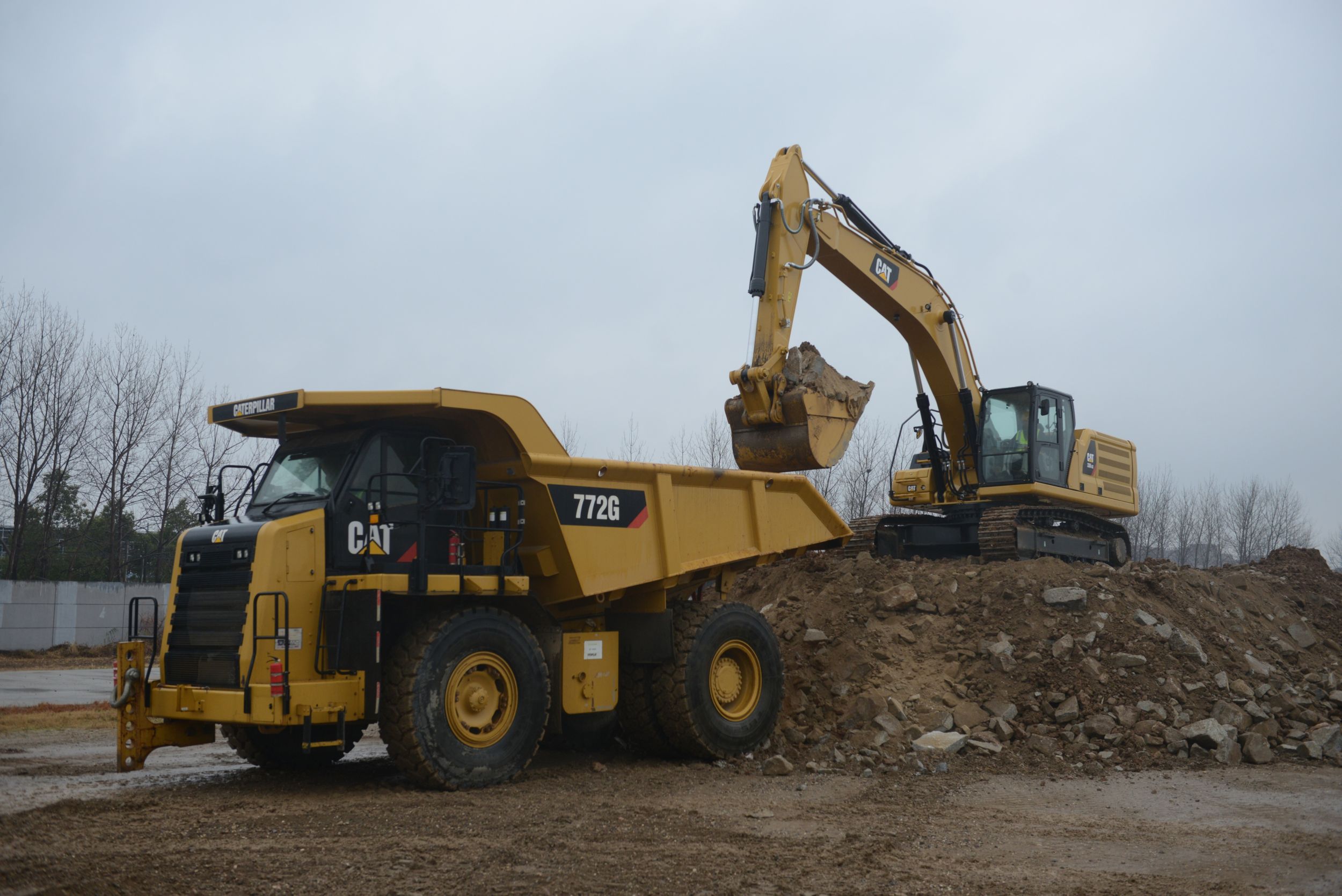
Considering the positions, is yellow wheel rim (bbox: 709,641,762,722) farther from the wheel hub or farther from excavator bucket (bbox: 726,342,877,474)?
excavator bucket (bbox: 726,342,877,474)

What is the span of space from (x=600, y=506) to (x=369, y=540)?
1964 millimetres

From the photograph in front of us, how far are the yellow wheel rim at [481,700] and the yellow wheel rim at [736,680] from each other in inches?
89.9

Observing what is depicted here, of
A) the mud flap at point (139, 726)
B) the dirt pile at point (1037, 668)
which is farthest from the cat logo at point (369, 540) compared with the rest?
the dirt pile at point (1037, 668)

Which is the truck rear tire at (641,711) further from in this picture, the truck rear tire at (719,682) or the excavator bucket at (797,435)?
the excavator bucket at (797,435)

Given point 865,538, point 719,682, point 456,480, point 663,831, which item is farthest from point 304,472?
point 865,538

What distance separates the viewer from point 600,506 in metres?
9.44

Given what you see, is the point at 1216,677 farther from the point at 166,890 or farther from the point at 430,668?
the point at 166,890

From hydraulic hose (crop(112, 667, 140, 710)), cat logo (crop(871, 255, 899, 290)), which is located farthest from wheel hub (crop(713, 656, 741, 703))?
cat logo (crop(871, 255, 899, 290))

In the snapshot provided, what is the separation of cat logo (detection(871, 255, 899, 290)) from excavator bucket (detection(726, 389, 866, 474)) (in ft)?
8.83

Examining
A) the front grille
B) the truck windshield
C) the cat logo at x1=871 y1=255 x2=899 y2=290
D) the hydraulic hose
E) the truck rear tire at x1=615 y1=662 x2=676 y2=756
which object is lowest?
the truck rear tire at x1=615 y1=662 x2=676 y2=756

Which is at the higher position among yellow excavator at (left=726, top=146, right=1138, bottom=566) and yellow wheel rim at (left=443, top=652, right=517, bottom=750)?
yellow excavator at (left=726, top=146, right=1138, bottom=566)

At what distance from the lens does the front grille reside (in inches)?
313

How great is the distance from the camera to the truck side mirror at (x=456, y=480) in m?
8.32

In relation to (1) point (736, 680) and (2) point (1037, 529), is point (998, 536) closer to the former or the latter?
(2) point (1037, 529)
